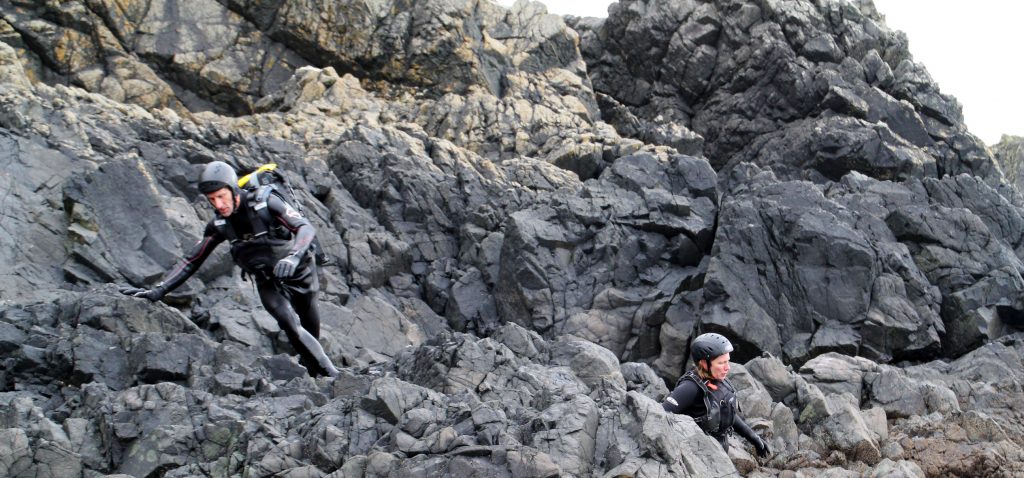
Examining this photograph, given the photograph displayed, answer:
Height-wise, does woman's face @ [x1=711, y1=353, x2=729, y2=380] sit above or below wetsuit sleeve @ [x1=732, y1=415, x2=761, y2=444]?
above

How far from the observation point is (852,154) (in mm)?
36781

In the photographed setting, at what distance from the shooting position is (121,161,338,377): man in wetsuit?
467 inches

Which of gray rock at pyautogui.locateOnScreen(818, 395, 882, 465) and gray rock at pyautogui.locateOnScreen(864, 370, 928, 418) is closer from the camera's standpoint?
gray rock at pyautogui.locateOnScreen(818, 395, 882, 465)

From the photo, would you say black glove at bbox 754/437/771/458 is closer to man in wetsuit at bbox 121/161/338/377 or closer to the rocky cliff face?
the rocky cliff face

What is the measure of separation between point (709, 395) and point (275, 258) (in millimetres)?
6625

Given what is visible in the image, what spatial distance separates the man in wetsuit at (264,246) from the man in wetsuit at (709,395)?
5.43m

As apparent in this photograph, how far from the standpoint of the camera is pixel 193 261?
12.8m

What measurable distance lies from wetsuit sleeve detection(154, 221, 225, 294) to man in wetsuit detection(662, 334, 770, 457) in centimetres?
715

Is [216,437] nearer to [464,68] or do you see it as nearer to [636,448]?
[636,448]

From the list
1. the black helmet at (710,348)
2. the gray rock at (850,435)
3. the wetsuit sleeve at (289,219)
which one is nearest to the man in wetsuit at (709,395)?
the black helmet at (710,348)

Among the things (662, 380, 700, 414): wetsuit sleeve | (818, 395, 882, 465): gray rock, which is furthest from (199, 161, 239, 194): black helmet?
(818, 395, 882, 465): gray rock

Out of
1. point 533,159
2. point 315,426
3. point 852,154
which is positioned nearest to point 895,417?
point 315,426

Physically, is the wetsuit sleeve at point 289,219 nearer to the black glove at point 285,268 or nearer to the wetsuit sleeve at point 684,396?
the black glove at point 285,268

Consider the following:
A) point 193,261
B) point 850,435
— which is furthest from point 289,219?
point 850,435
